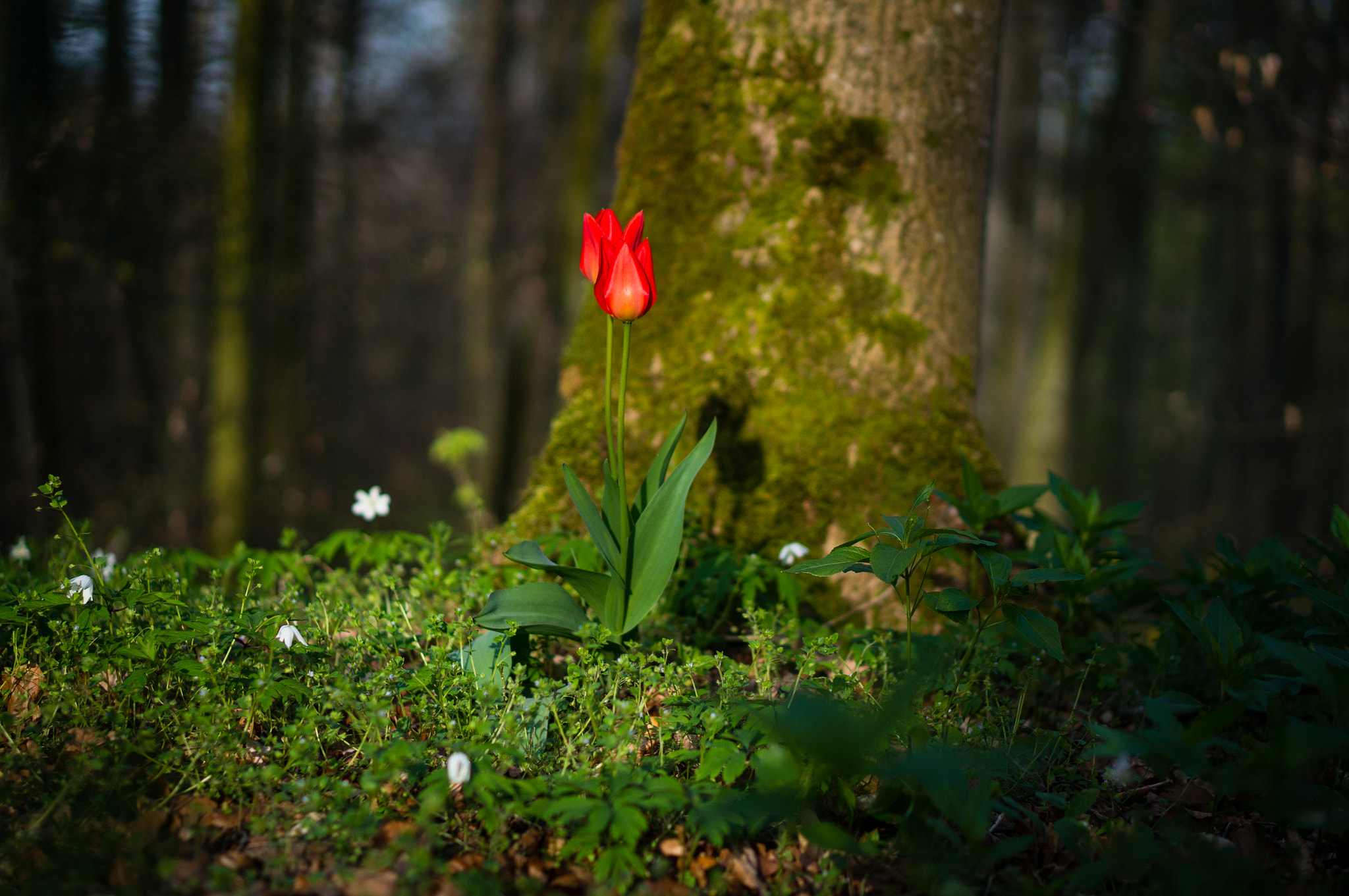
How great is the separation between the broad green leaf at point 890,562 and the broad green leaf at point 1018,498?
769 mm

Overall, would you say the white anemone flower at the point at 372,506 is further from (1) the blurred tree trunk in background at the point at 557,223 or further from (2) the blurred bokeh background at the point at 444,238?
(1) the blurred tree trunk in background at the point at 557,223

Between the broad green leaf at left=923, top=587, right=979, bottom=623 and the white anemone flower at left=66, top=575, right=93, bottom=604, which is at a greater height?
the broad green leaf at left=923, top=587, right=979, bottom=623

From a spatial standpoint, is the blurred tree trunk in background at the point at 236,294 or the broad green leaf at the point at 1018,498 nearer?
the broad green leaf at the point at 1018,498

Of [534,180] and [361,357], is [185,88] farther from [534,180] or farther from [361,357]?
[361,357]

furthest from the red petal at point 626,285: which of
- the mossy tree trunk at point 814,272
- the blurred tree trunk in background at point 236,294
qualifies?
the blurred tree trunk in background at point 236,294

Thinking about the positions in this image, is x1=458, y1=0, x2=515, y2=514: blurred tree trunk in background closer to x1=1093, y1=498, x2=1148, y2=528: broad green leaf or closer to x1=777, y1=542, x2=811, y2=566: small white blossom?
x1=777, y1=542, x2=811, y2=566: small white blossom

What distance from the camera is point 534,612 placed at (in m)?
1.80

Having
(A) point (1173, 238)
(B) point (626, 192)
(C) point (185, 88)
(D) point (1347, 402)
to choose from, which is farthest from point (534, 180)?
(A) point (1173, 238)

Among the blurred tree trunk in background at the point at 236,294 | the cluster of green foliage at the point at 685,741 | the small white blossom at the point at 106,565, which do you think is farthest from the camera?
the blurred tree trunk in background at the point at 236,294

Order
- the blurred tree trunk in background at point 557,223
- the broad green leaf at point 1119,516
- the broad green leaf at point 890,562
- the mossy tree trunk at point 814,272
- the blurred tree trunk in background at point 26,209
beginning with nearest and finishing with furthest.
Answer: the broad green leaf at point 890,562 < the broad green leaf at point 1119,516 < the mossy tree trunk at point 814,272 < the blurred tree trunk in background at point 26,209 < the blurred tree trunk in background at point 557,223

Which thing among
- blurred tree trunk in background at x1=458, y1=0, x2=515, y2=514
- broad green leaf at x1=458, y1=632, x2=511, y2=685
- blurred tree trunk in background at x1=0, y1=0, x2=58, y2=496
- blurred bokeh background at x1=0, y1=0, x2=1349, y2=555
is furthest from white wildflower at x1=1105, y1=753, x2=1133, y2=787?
blurred tree trunk in background at x1=458, y1=0, x2=515, y2=514

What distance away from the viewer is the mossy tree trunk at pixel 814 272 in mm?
2631

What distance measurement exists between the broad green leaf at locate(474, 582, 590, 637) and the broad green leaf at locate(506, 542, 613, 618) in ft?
0.14

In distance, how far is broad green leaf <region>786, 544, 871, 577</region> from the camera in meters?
1.70
